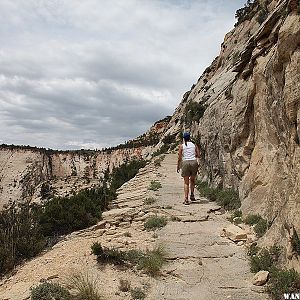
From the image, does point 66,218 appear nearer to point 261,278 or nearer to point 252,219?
point 252,219

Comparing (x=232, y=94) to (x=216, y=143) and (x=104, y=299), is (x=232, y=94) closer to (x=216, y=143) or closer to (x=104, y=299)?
(x=216, y=143)

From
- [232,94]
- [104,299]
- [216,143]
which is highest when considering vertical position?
[232,94]

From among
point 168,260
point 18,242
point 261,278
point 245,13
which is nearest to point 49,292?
point 168,260

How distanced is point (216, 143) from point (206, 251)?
20.1 ft

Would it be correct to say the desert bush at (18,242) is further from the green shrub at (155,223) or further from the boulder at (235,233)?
the boulder at (235,233)

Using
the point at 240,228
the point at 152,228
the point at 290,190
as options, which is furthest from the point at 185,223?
the point at 290,190

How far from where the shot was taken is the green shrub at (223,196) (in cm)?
946

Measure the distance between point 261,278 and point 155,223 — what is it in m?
3.37

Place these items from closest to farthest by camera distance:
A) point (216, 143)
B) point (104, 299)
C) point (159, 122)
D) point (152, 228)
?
point (104, 299), point (152, 228), point (216, 143), point (159, 122)

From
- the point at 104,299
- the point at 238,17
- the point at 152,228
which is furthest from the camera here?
the point at 238,17

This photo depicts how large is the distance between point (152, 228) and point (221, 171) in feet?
13.3

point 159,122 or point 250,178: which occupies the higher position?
point 159,122

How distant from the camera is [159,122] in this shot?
60.6 metres

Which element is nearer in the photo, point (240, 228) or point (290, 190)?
point (290, 190)
